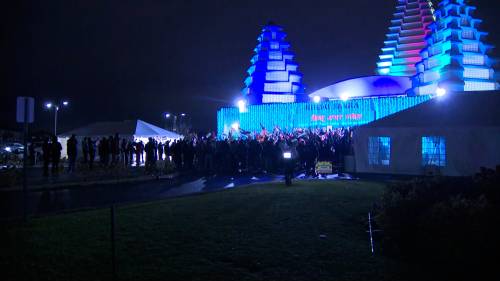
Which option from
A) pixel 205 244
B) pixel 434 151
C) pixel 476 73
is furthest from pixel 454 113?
pixel 476 73

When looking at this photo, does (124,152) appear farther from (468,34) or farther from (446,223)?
(468,34)

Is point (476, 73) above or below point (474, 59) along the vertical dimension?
below

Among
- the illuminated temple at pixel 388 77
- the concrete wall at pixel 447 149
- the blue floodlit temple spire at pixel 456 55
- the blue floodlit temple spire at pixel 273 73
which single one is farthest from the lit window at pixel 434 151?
the blue floodlit temple spire at pixel 273 73

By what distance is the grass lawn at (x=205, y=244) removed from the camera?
6352 millimetres

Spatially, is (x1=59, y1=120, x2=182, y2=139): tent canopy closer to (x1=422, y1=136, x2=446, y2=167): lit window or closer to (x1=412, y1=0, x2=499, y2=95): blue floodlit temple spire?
(x1=422, y1=136, x2=446, y2=167): lit window

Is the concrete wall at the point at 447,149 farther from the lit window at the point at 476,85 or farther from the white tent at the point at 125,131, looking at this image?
the lit window at the point at 476,85

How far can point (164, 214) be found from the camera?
10664 mm

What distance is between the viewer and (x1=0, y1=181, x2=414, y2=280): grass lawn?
6352 millimetres

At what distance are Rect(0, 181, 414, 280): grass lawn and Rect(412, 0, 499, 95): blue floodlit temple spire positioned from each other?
46.7 meters

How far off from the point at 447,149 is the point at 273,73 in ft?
171

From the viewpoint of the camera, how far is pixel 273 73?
69.1 meters

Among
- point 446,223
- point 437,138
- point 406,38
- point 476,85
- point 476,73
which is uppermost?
point 406,38

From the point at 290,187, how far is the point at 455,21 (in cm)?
4777

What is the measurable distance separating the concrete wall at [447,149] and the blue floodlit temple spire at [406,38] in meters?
51.4
